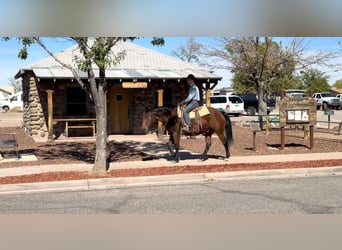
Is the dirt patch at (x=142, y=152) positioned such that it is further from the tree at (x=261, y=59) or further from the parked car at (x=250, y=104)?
the parked car at (x=250, y=104)

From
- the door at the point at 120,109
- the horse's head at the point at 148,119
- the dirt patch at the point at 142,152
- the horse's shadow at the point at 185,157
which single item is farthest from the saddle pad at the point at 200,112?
the door at the point at 120,109

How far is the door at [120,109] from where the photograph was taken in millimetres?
22734

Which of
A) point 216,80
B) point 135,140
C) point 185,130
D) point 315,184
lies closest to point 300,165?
point 315,184

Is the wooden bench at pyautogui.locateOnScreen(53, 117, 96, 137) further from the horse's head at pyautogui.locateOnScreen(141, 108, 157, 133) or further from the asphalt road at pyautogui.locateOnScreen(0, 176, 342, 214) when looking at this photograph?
the asphalt road at pyautogui.locateOnScreen(0, 176, 342, 214)

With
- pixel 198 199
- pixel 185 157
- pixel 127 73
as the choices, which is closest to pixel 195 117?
pixel 185 157

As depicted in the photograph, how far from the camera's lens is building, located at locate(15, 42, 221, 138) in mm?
20953

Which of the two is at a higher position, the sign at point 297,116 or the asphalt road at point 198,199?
the sign at point 297,116

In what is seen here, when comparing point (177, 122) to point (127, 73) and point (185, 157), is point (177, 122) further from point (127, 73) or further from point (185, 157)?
point (127, 73)

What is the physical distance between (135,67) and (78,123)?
168 inches

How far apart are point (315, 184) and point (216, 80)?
12.7m

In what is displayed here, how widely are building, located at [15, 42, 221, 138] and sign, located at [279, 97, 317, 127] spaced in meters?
5.87

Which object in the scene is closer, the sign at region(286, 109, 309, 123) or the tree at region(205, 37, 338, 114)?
the sign at region(286, 109, 309, 123)

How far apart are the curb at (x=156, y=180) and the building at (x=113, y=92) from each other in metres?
9.89

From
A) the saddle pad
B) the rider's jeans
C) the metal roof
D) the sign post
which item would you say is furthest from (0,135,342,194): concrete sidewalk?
the metal roof
